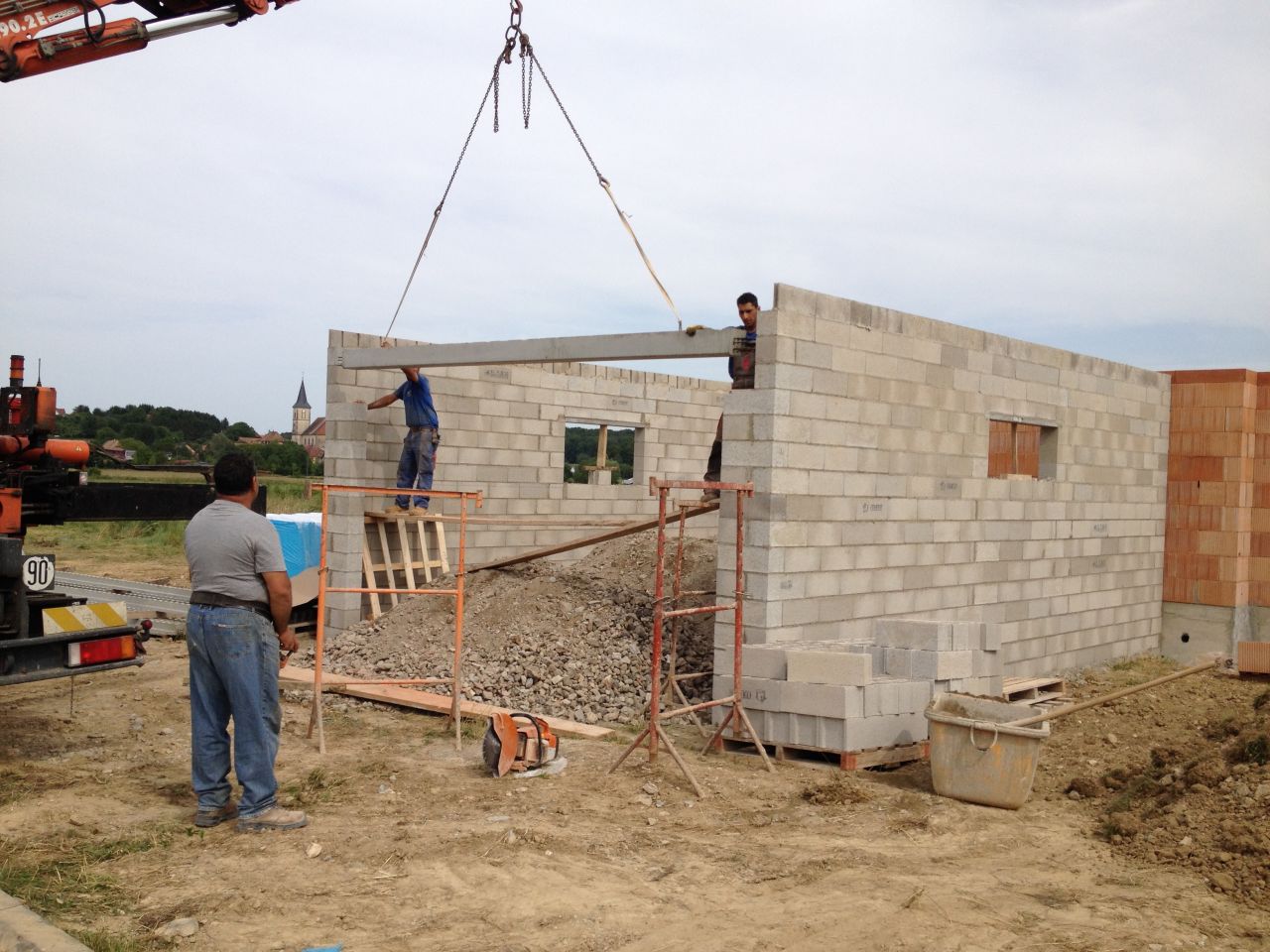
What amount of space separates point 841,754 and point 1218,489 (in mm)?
7993

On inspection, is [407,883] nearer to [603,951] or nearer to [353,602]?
[603,951]

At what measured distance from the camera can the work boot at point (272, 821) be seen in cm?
536

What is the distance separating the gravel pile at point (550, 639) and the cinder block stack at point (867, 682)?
1.37 metres

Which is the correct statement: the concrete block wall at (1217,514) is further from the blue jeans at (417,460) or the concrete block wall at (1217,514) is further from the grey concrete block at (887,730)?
the blue jeans at (417,460)

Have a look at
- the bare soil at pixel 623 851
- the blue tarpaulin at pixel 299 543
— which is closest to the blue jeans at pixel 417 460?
the blue tarpaulin at pixel 299 543

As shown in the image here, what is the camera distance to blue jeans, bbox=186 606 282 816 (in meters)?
5.23

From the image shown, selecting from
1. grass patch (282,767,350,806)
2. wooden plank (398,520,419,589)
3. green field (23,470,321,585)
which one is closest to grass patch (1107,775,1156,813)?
grass patch (282,767,350,806)

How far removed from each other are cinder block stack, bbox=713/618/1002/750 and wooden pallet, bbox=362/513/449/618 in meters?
4.34

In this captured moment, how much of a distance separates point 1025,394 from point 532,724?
6129 millimetres

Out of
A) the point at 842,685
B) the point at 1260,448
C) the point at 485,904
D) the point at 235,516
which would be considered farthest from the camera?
the point at 1260,448

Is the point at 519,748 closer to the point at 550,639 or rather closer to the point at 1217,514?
the point at 550,639

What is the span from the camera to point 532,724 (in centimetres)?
677

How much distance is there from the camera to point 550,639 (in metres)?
9.59

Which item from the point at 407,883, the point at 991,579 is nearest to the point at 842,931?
the point at 407,883
